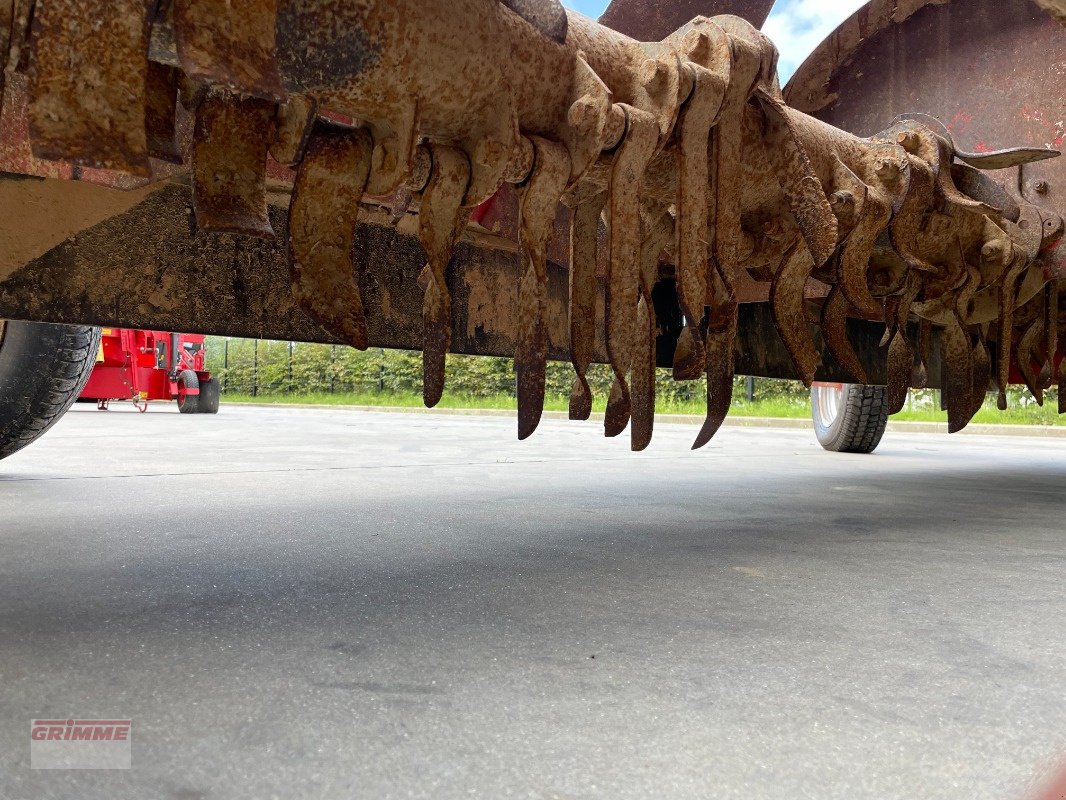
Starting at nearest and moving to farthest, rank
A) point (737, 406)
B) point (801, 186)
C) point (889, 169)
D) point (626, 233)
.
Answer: point (626, 233) < point (801, 186) < point (889, 169) < point (737, 406)

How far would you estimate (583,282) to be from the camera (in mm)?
1020

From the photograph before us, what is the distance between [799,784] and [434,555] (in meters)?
0.81

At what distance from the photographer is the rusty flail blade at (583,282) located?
1.00m

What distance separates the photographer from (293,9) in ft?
2.14

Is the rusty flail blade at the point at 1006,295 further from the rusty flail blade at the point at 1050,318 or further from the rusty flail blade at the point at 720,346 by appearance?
the rusty flail blade at the point at 720,346

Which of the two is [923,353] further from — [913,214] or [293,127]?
[293,127]

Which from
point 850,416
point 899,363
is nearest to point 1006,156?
point 899,363

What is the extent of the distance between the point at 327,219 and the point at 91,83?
25cm

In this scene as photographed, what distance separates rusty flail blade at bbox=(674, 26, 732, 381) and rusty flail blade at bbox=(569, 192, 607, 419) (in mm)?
103

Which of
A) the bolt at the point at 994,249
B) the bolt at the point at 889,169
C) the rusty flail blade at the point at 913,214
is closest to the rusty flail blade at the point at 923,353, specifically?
the bolt at the point at 994,249

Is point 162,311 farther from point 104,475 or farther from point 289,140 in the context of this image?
point 104,475

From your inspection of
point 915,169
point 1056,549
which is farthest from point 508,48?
point 1056,549

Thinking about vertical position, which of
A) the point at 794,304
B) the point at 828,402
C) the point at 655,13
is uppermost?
the point at 655,13

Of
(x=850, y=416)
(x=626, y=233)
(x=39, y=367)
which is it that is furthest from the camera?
(x=850, y=416)
